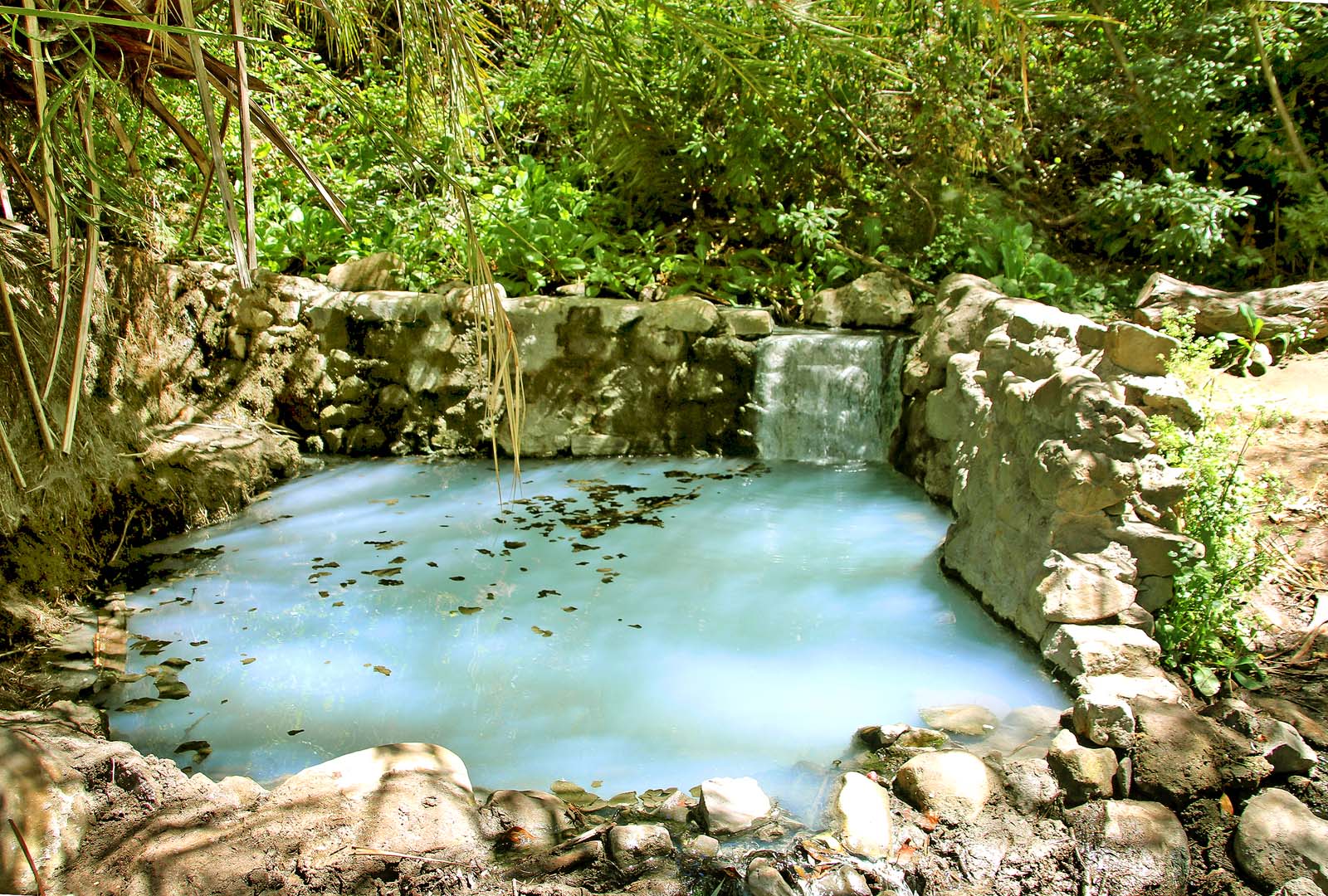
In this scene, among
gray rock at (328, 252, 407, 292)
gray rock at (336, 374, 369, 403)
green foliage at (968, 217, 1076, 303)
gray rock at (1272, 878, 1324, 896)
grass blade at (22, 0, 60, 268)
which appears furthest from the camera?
gray rock at (328, 252, 407, 292)

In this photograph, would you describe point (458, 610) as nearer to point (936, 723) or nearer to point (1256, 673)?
point (936, 723)

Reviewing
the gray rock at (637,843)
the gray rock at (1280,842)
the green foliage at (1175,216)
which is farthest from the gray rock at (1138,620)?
the green foliage at (1175,216)

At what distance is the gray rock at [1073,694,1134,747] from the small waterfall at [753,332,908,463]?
12.5 ft

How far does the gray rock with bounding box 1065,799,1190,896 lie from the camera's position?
6.59ft

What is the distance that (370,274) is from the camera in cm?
685

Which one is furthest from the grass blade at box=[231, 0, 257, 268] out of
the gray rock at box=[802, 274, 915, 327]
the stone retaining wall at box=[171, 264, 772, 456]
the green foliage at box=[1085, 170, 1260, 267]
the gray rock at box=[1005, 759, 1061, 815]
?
the green foliage at box=[1085, 170, 1260, 267]

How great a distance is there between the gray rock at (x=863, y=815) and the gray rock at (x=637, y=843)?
449mm

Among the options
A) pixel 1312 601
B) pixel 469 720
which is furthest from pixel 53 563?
pixel 1312 601

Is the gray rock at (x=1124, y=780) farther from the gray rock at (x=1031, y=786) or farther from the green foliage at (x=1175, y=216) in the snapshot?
the green foliage at (x=1175, y=216)

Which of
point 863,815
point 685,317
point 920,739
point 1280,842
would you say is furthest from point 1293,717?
point 685,317

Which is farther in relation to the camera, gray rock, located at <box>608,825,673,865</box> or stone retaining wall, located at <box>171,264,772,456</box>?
stone retaining wall, located at <box>171,264,772,456</box>

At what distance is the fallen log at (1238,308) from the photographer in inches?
175

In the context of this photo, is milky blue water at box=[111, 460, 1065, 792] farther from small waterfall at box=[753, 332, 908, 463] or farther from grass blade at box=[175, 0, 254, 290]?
grass blade at box=[175, 0, 254, 290]

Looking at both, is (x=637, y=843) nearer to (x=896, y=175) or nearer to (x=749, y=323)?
(x=749, y=323)
